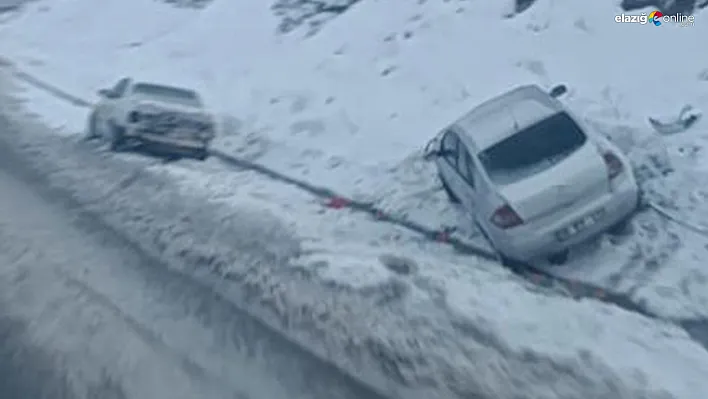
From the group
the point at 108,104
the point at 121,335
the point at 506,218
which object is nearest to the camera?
the point at 121,335

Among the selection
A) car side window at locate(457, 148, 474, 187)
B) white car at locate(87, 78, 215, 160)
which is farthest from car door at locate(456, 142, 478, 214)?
white car at locate(87, 78, 215, 160)

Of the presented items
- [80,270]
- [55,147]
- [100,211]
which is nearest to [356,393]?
[80,270]

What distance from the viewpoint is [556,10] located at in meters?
21.8

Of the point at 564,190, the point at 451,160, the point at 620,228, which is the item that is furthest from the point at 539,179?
the point at 451,160

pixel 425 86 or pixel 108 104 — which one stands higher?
pixel 108 104

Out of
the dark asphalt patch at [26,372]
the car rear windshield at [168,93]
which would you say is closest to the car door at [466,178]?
the dark asphalt patch at [26,372]

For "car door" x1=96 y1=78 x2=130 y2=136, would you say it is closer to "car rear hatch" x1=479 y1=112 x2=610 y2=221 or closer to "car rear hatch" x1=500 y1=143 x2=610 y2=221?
"car rear hatch" x1=479 y1=112 x2=610 y2=221

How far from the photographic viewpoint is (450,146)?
1568cm

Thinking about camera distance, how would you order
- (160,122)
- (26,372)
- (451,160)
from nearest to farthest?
(26,372) < (451,160) < (160,122)

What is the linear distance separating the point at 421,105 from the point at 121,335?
10.1 metres

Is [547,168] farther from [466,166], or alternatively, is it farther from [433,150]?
[433,150]

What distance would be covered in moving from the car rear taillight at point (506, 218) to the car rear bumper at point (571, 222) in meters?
0.09

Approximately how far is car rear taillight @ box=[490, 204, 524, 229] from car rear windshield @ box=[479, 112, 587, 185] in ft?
1.46

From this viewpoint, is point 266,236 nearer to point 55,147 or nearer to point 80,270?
point 80,270
